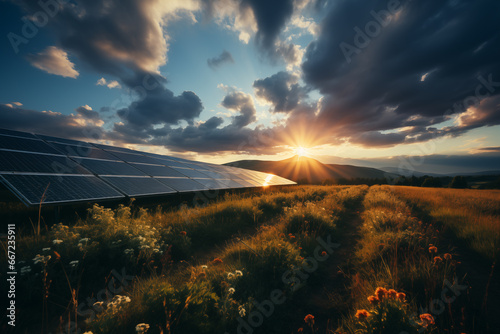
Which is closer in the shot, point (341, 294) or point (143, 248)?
point (341, 294)

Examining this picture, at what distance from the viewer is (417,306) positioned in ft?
8.98

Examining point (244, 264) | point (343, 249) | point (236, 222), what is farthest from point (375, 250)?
point (236, 222)

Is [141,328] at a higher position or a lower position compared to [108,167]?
lower

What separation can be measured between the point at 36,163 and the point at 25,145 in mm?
2112

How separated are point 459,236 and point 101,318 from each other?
28.9 feet

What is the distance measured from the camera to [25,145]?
22.6 feet

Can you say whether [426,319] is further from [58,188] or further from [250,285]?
[58,188]

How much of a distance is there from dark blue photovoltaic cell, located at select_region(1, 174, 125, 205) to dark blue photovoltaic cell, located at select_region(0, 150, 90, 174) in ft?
1.35

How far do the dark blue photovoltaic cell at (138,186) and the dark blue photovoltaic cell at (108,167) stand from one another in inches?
20.7

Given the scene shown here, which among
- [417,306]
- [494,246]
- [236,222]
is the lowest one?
[236,222]

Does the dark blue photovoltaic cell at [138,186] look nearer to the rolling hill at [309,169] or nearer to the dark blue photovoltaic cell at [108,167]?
the dark blue photovoltaic cell at [108,167]

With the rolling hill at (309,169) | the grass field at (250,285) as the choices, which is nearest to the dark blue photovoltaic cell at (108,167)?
the grass field at (250,285)

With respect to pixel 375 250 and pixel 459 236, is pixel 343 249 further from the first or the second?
pixel 459 236

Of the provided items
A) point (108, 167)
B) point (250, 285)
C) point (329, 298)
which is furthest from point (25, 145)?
point (329, 298)
